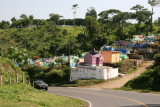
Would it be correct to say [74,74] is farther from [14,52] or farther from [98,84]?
[14,52]

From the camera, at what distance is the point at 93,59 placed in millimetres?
34750

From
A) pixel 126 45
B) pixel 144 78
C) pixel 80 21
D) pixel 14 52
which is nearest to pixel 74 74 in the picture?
pixel 144 78

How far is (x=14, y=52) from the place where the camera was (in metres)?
42.1

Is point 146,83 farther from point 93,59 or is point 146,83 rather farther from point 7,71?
point 7,71

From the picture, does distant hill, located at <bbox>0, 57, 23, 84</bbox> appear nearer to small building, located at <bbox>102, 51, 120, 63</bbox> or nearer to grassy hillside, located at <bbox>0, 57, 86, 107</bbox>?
grassy hillside, located at <bbox>0, 57, 86, 107</bbox>

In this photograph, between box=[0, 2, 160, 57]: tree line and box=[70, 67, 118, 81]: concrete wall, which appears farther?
box=[0, 2, 160, 57]: tree line

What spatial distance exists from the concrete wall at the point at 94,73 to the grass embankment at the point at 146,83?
4609 mm

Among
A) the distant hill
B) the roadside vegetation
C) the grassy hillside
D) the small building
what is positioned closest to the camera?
the grassy hillside

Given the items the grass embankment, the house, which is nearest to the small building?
the house

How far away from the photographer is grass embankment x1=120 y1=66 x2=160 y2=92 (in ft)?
82.4

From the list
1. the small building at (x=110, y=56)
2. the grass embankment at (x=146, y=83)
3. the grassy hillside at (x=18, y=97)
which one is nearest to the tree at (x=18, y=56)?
the small building at (x=110, y=56)

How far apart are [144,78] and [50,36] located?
4902 centimetres

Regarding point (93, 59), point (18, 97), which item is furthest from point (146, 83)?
point (18, 97)

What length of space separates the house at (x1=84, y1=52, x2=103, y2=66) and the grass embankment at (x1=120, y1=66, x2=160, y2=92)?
25.8 ft
